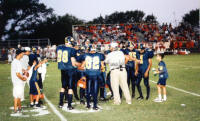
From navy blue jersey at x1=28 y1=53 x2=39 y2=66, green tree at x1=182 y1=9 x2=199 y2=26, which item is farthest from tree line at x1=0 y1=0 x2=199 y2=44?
navy blue jersey at x1=28 y1=53 x2=39 y2=66

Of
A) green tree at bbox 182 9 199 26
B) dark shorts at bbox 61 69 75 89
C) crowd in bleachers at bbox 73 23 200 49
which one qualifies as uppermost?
green tree at bbox 182 9 199 26

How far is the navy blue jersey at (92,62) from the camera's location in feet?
27.1

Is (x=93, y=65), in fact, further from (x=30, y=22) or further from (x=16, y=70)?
(x=30, y=22)

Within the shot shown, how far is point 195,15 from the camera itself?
273 ft

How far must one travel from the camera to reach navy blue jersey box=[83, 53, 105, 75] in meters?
8.26

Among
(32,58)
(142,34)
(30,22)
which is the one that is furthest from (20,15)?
(32,58)

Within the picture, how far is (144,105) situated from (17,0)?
51.1m

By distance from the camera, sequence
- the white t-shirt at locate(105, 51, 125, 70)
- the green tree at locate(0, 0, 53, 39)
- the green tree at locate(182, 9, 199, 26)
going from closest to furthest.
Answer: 1. the white t-shirt at locate(105, 51, 125, 70)
2. the green tree at locate(0, 0, 53, 39)
3. the green tree at locate(182, 9, 199, 26)

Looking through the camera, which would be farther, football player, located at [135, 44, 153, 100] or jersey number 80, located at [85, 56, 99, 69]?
football player, located at [135, 44, 153, 100]

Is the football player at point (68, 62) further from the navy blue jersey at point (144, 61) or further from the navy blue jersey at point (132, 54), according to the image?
the navy blue jersey at point (144, 61)

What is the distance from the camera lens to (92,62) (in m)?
8.27

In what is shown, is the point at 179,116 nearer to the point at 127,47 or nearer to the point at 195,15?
the point at 127,47

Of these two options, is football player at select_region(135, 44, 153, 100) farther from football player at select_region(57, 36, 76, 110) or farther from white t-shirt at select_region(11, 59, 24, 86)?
white t-shirt at select_region(11, 59, 24, 86)

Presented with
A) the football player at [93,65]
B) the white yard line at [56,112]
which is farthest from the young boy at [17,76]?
the football player at [93,65]
